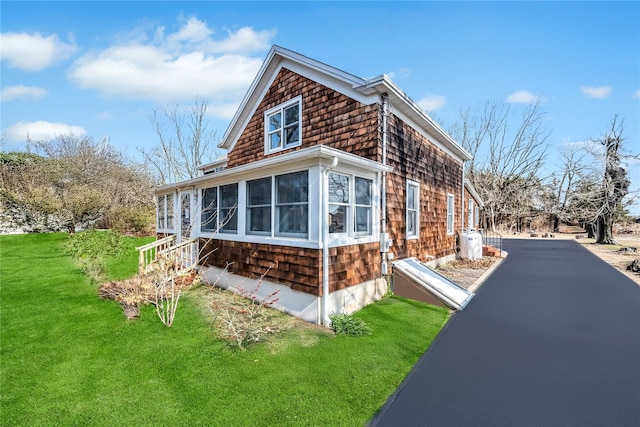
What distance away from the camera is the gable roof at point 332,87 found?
23.8 feet

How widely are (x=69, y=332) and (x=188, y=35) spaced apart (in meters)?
12.0

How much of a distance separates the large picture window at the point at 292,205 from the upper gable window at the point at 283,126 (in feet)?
10.2

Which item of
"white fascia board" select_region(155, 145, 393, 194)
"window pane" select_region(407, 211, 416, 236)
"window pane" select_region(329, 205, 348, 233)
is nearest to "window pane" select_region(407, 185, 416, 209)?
"window pane" select_region(407, 211, 416, 236)

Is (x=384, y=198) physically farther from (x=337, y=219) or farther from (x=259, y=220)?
(x=259, y=220)

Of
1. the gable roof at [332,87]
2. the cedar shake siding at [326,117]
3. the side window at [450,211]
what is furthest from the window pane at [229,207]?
the side window at [450,211]

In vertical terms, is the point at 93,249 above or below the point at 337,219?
below

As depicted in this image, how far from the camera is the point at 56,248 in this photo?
46.8ft

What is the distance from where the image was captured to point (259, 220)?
698 centimetres

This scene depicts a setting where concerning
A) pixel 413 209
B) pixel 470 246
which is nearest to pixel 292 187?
pixel 413 209

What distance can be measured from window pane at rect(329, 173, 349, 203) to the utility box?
902cm

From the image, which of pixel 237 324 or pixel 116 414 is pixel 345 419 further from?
pixel 237 324

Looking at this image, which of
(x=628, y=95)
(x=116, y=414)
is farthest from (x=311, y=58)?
(x=628, y=95)

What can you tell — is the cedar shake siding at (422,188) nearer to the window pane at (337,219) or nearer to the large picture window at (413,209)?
the large picture window at (413,209)

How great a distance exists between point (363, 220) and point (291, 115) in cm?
455
